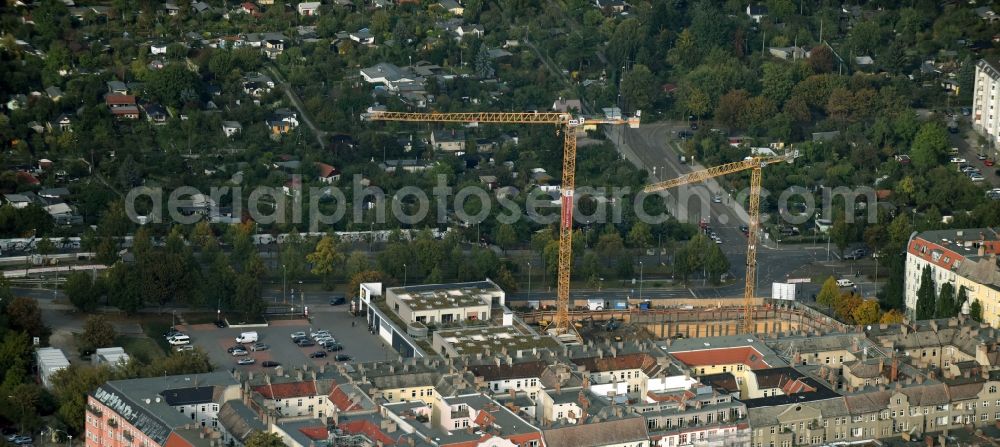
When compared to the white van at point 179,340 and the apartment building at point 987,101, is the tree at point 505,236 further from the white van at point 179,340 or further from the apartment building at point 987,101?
the apartment building at point 987,101

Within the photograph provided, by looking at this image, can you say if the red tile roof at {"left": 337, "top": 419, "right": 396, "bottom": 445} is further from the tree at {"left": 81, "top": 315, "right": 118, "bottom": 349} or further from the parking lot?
the tree at {"left": 81, "top": 315, "right": 118, "bottom": 349}

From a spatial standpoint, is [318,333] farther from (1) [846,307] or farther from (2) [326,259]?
(1) [846,307]

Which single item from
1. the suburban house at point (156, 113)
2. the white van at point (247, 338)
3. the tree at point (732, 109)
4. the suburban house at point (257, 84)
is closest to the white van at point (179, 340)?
the white van at point (247, 338)

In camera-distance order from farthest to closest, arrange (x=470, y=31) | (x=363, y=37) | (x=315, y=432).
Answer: (x=470, y=31), (x=363, y=37), (x=315, y=432)

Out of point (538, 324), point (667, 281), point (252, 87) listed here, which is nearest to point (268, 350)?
point (538, 324)

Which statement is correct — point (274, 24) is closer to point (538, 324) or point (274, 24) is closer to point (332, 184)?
point (332, 184)

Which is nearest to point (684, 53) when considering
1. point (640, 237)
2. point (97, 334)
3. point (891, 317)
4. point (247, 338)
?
point (640, 237)
